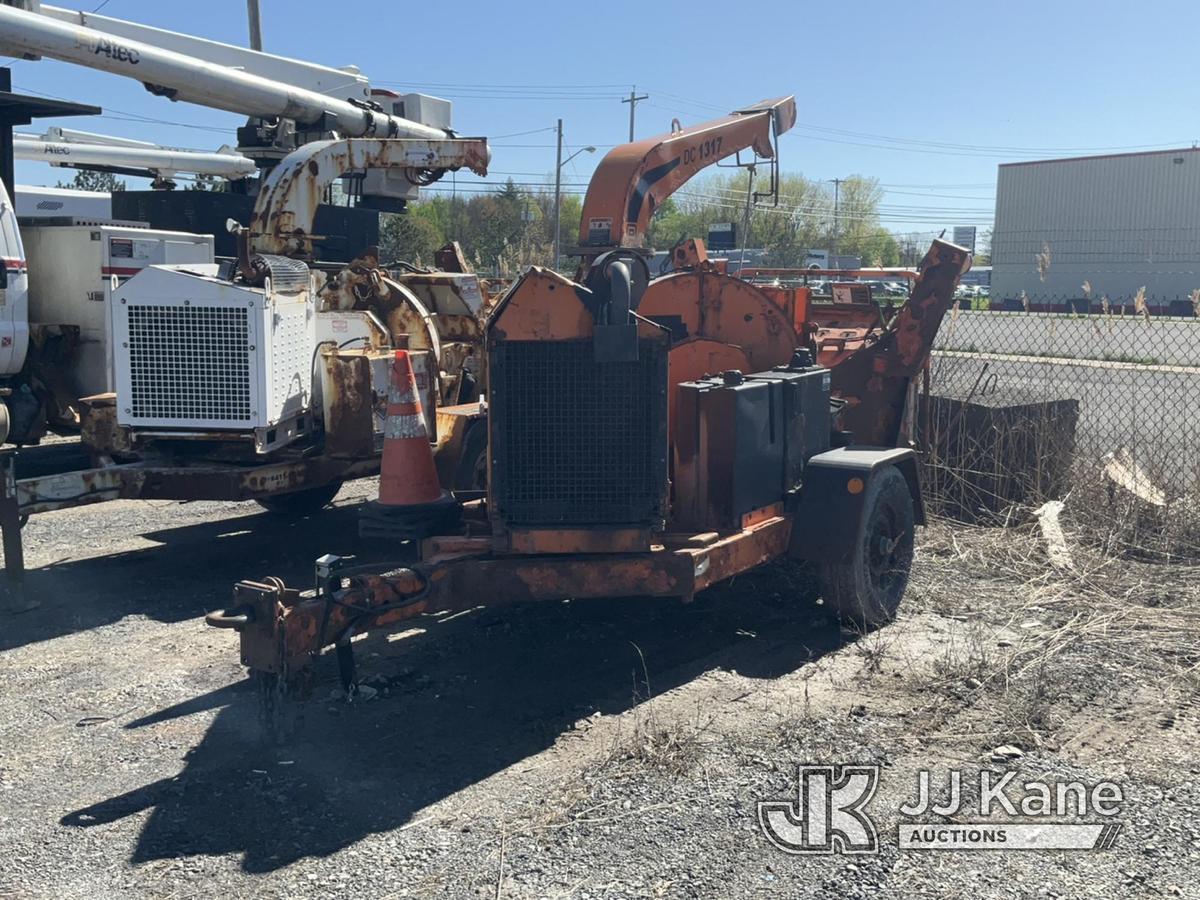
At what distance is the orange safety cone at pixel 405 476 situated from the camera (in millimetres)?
5602

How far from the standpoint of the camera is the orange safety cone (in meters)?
5.60

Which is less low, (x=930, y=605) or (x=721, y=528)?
(x=721, y=528)

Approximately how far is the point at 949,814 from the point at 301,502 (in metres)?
6.43

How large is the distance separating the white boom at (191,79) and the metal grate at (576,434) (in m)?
4.81

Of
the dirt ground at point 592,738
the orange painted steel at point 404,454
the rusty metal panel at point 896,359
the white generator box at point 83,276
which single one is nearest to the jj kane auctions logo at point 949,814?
the dirt ground at point 592,738

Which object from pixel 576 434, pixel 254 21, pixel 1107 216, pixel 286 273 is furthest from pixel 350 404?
pixel 1107 216

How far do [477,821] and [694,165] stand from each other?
14.9 ft

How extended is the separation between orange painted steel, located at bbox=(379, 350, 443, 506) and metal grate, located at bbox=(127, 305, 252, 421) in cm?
151

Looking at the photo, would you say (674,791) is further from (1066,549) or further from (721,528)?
(1066,549)

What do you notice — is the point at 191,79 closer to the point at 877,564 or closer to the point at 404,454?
the point at 404,454

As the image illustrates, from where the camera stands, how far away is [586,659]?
5891 millimetres

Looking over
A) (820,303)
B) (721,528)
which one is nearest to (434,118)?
(820,303)

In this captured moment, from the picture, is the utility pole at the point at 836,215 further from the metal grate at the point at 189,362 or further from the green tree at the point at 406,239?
the metal grate at the point at 189,362

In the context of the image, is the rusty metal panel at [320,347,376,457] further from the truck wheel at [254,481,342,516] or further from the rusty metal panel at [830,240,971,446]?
the rusty metal panel at [830,240,971,446]
